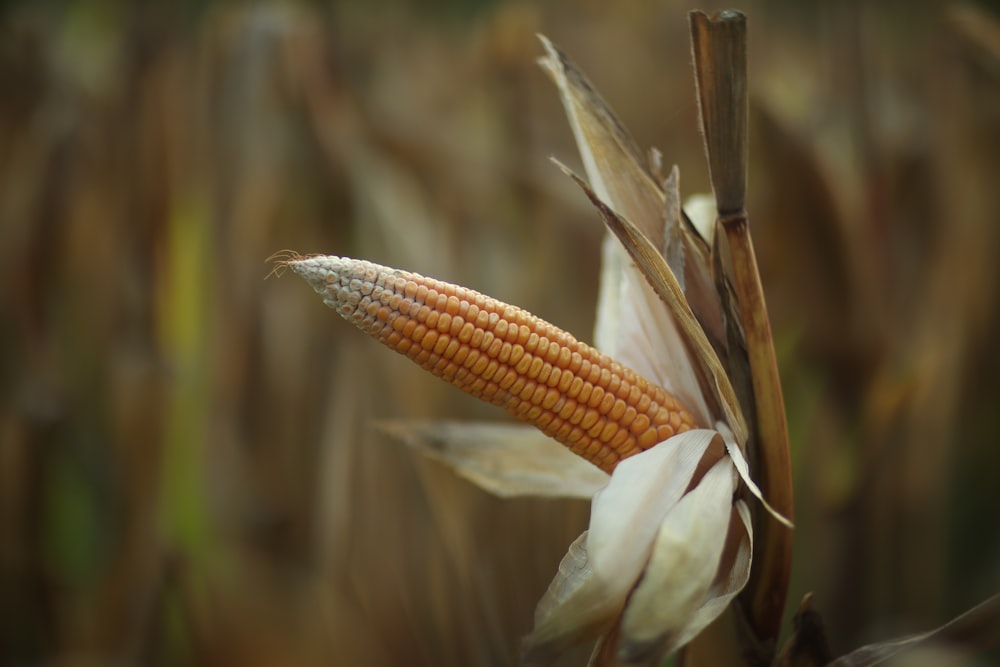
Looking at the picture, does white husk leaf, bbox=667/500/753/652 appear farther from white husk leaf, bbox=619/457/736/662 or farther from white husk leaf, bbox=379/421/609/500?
white husk leaf, bbox=379/421/609/500

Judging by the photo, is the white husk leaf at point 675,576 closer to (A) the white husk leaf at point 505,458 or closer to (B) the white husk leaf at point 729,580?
(B) the white husk leaf at point 729,580

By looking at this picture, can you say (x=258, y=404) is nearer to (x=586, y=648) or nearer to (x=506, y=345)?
(x=586, y=648)

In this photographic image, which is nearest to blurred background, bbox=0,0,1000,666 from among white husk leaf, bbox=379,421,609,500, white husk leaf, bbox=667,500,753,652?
white husk leaf, bbox=379,421,609,500

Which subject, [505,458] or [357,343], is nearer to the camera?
[505,458]

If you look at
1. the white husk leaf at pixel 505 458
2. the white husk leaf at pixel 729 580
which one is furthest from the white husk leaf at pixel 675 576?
the white husk leaf at pixel 505 458

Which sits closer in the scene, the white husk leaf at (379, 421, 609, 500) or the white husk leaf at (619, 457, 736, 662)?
the white husk leaf at (619, 457, 736, 662)

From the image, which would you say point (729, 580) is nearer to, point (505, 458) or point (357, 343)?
point (505, 458)

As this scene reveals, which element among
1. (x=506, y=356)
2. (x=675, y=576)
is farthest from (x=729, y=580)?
(x=506, y=356)
